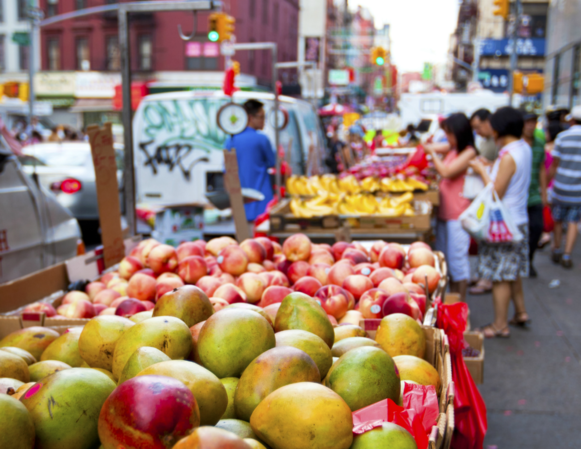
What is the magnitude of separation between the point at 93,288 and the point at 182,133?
5.47 m

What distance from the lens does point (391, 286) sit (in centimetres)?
313

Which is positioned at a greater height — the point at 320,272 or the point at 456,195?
the point at 456,195

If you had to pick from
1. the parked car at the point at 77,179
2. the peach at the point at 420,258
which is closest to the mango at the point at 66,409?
the peach at the point at 420,258

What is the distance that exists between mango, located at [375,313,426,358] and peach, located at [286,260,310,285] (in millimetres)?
1348

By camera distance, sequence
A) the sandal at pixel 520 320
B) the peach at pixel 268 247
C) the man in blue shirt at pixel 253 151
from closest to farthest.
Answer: the peach at pixel 268 247 → the sandal at pixel 520 320 → the man in blue shirt at pixel 253 151

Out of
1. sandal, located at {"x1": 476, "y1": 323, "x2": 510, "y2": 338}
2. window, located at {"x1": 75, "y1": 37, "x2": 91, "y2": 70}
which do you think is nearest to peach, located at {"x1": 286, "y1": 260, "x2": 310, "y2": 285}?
sandal, located at {"x1": 476, "y1": 323, "x2": 510, "y2": 338}

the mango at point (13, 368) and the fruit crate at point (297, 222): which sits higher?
the mango at point (13, 368)

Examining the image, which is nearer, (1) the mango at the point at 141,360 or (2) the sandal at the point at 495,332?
(1) the mango at the point at 141,360

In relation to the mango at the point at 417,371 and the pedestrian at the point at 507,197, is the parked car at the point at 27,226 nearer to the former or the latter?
the mango at the point at 417,371

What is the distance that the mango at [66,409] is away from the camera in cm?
146

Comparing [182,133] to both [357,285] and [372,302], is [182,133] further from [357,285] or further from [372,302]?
[372,302]

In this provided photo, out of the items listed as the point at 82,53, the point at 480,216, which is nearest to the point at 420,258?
the point at 480,216

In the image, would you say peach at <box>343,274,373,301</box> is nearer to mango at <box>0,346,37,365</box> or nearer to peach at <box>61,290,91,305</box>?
peach at <box>61,290,91,305</box>

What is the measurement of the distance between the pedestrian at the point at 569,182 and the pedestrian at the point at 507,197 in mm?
3216
